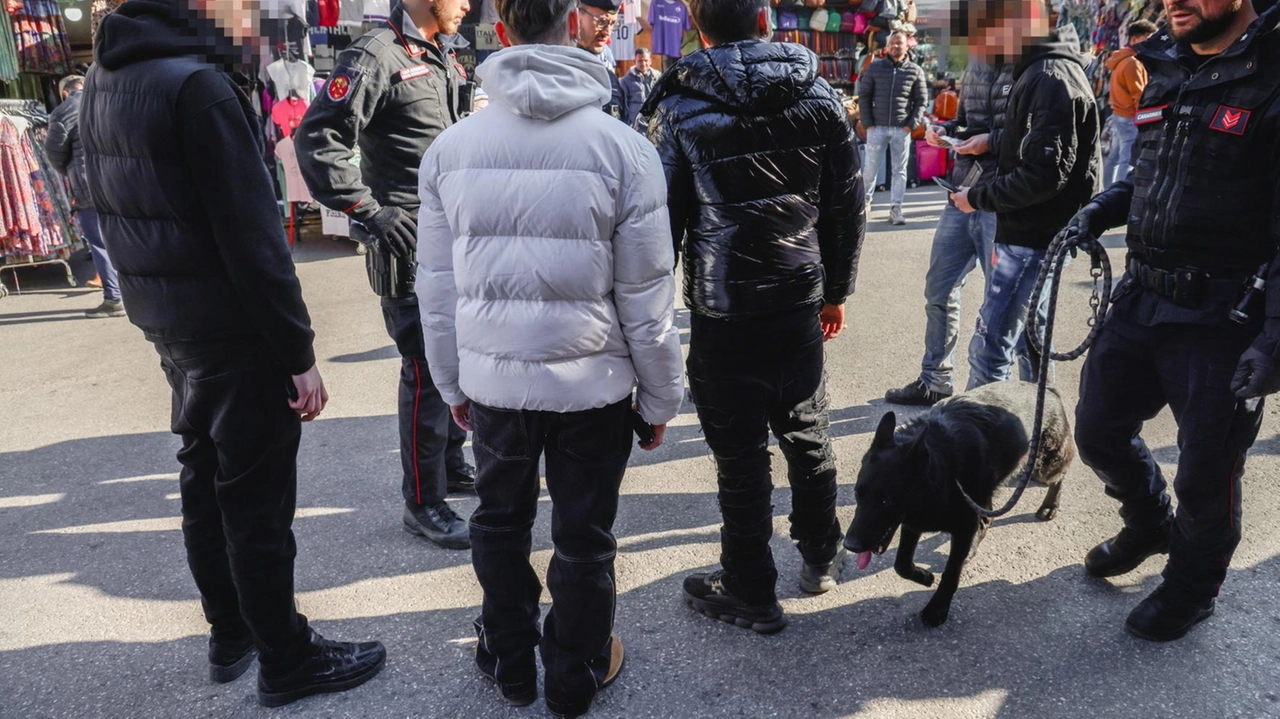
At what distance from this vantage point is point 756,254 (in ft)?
8.51

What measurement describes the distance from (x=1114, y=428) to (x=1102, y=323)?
1.18ft

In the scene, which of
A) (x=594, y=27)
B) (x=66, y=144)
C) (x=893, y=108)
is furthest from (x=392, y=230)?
(x=893, y=108)

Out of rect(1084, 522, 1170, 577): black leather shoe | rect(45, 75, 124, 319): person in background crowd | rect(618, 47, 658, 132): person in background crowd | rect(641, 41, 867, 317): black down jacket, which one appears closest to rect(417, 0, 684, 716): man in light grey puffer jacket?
rect(641, 41, 867, 317): black down jacket

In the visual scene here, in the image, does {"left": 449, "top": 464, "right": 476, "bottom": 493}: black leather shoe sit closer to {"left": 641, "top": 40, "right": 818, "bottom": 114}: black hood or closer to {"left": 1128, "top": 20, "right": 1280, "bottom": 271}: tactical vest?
{"left": 641, "top": 40, "right": 818, "bottom": 114}: black hood

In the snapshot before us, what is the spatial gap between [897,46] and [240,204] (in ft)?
31.4

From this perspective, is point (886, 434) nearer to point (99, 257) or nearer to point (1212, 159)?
point (1212, 159)

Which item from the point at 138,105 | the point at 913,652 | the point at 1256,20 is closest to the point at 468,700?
the point at 913,652

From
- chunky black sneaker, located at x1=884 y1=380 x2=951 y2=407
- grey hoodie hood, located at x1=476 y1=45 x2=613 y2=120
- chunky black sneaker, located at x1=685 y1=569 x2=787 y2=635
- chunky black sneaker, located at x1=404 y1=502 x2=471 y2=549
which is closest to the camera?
grey hoodie hood, located at x1=476 y1=45 x2=613 y2=120

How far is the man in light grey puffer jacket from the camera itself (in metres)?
2.13

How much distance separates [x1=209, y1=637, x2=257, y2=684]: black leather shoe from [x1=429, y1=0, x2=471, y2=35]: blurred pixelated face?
246 centimetres

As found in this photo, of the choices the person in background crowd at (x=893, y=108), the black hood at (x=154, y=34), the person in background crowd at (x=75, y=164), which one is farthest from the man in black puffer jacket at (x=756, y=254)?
the person in background crowd at (x=893, y=108)

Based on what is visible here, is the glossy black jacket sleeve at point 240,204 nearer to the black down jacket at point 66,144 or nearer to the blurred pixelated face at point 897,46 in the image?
the black down jacket at point 66,144

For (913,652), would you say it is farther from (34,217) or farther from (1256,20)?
(34,217)

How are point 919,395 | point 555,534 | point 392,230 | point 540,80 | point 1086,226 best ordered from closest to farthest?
1. point 540,80
2. point 555,534
3. point 1086,226
4. point 392,230
5. point 919,395
